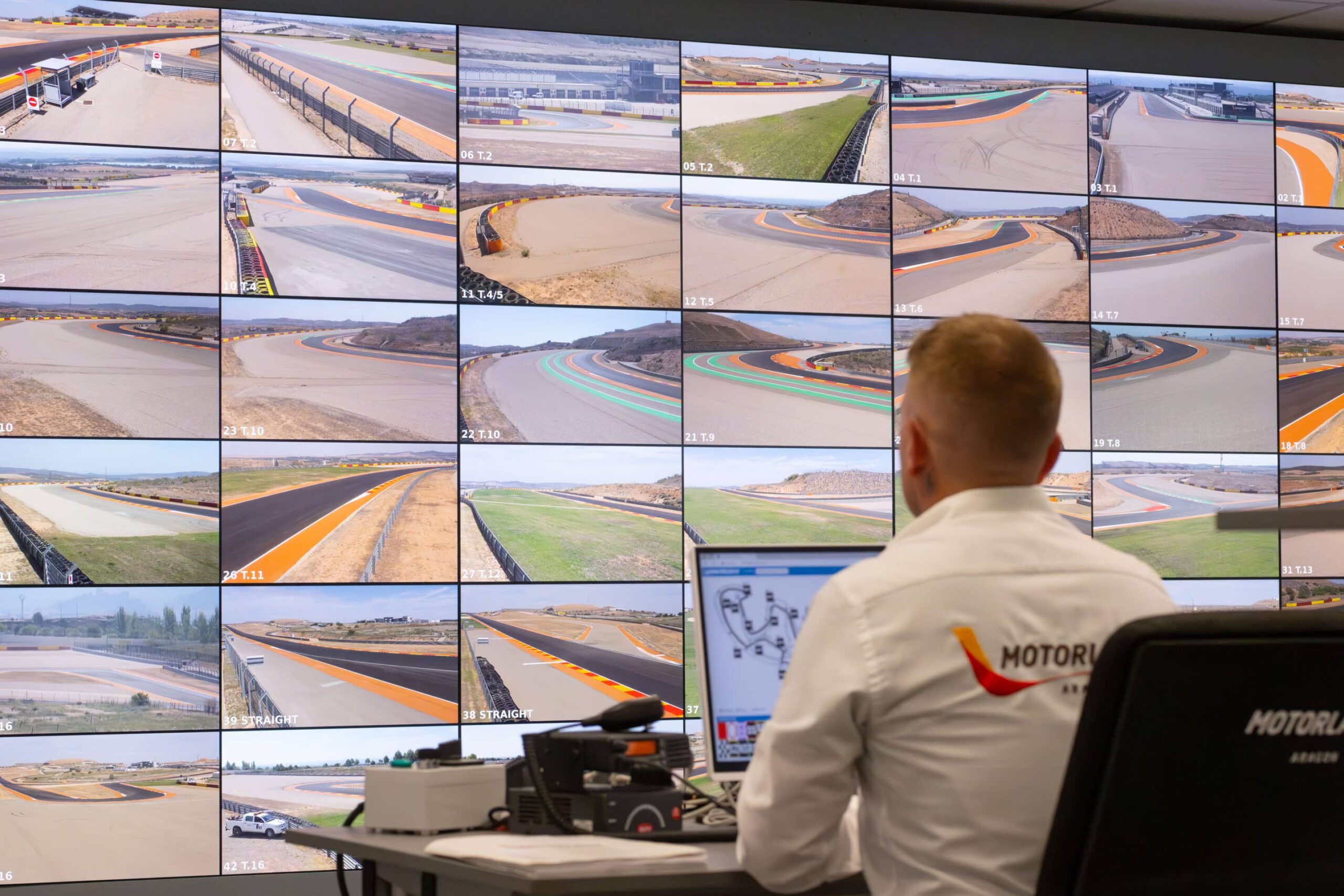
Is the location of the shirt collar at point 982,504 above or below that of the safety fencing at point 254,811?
above

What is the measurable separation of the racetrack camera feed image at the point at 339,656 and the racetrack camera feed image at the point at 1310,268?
2.86 meters

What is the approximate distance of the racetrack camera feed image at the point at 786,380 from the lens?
3.69 m

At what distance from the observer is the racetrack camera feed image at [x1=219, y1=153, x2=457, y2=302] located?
11.3ft

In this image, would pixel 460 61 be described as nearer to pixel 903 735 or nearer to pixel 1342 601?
pixel 903 735

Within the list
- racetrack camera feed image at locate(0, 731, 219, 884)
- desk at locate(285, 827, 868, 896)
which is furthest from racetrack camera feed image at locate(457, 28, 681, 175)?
desk at locate(285, 827, 868, 896)

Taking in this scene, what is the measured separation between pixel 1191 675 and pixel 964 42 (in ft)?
10.9

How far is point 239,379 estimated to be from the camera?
338cm

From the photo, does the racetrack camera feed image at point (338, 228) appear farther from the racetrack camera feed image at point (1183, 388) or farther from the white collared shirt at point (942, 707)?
the white collared shirt at point (942, 707)

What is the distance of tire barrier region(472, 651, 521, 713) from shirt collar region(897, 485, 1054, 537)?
2366 mm

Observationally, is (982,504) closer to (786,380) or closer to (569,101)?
(786,380)

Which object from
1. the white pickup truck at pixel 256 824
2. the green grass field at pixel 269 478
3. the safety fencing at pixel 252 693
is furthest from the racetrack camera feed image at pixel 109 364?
the white pickup truck at pixel 256 824

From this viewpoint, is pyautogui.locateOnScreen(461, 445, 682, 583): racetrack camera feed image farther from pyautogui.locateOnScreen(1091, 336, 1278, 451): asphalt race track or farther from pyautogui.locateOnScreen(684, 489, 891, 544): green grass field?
pyautogui.locateOnScreen(1091, 336, 1278, 451): asphalt race track

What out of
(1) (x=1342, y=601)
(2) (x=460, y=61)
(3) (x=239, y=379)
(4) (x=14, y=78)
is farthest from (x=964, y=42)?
(4) (x=14, y=78)

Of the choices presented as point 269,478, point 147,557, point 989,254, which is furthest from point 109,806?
point 989,254
